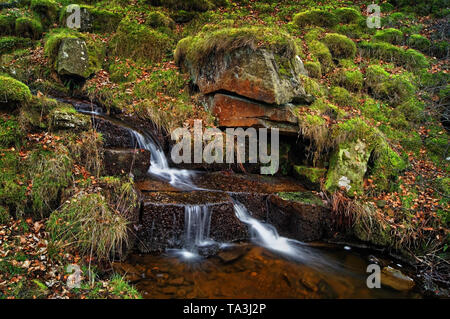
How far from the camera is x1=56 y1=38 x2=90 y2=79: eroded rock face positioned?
6.46 meters

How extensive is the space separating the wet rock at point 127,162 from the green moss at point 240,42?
294 cm

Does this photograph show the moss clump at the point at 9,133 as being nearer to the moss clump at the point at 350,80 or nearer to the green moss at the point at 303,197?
the green moss at the point at 303,197

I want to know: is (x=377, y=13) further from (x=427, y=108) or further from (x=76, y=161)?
(x=76, y=161)

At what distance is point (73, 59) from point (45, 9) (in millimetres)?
3346

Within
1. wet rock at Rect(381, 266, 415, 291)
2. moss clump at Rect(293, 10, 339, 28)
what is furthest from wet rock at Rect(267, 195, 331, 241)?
moss clump at Rect(293, 10, 339, 28)

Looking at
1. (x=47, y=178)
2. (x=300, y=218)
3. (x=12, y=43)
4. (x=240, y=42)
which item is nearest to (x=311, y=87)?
(x=240, y=42)

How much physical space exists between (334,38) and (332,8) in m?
2.62

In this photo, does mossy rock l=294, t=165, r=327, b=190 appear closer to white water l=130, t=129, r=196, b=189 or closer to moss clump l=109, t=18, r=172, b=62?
white water l=130, t=129, r=196, b=189

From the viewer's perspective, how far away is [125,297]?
2.98 meters

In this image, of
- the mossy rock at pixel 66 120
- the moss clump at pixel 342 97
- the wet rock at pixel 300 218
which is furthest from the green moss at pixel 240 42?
the wet rock at pixel 300 218

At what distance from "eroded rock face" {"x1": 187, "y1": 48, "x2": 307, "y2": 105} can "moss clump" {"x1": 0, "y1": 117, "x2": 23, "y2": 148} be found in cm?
399

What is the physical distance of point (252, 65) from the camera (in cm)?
580

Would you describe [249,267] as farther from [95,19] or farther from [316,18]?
[316,18]

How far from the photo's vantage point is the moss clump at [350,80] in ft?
24.2
